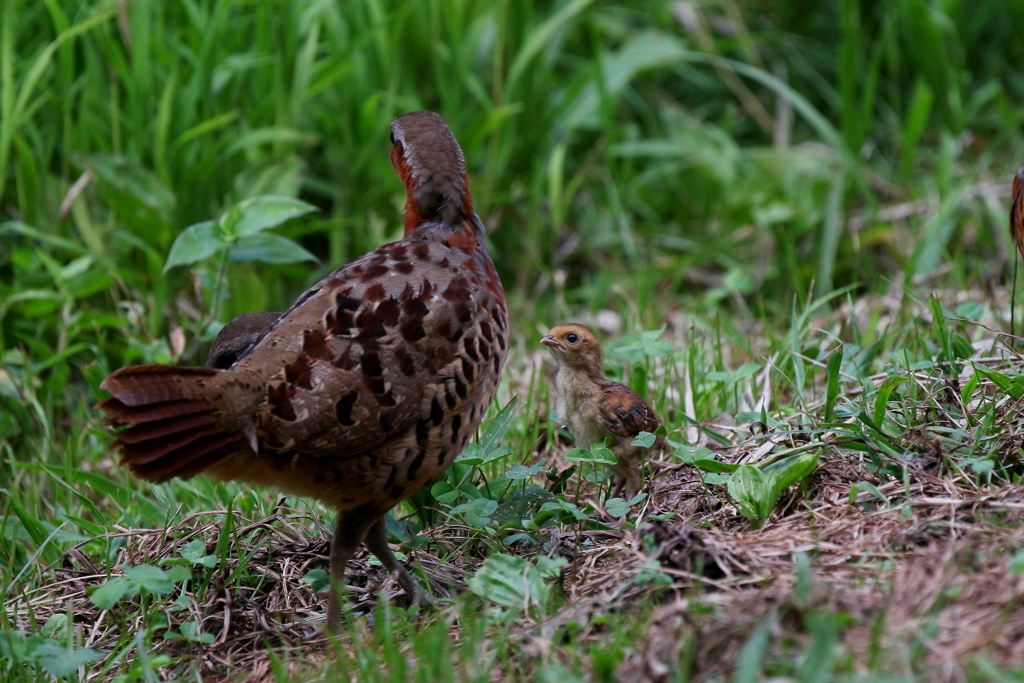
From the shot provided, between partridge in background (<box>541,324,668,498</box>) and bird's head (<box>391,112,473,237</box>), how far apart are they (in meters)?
0.66

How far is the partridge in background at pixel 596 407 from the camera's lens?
3.93 metres

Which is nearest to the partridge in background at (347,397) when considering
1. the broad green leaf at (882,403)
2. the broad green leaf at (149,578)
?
the broad green leaf at (149,578)

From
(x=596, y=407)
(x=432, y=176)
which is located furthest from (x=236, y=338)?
(x=596, y=407)

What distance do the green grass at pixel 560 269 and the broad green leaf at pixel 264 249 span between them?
0.13 meters

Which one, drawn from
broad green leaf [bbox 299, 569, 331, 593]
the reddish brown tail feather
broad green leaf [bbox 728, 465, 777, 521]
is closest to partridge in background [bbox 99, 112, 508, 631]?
the reddish brown tail feather

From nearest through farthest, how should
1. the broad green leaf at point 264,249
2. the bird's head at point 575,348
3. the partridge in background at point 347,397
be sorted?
the partridge in background at point 347,397
the bird's head at point 575,348
the broad green leaf at point 264,249

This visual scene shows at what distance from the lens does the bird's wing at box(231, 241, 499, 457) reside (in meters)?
3.16

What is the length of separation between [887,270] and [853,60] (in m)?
1.41

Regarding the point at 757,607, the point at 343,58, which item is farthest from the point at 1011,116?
the point at 757,607

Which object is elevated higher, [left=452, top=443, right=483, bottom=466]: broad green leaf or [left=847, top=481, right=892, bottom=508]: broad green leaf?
[left=452, top=443, right=483, bottom=466]: broad green leaf

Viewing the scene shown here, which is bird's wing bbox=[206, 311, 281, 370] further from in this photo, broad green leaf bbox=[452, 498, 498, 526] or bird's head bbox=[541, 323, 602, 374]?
bird's head bbox=[541, 323, 602, 374]

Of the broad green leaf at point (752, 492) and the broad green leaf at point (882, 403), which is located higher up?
the broad green leaf at point (882, 403)

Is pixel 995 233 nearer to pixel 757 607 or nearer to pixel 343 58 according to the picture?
pixel 343 58

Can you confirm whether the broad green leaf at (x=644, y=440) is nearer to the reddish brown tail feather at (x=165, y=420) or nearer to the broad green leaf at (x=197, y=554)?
the reddish brown tail feather at (x=165, y=420)
